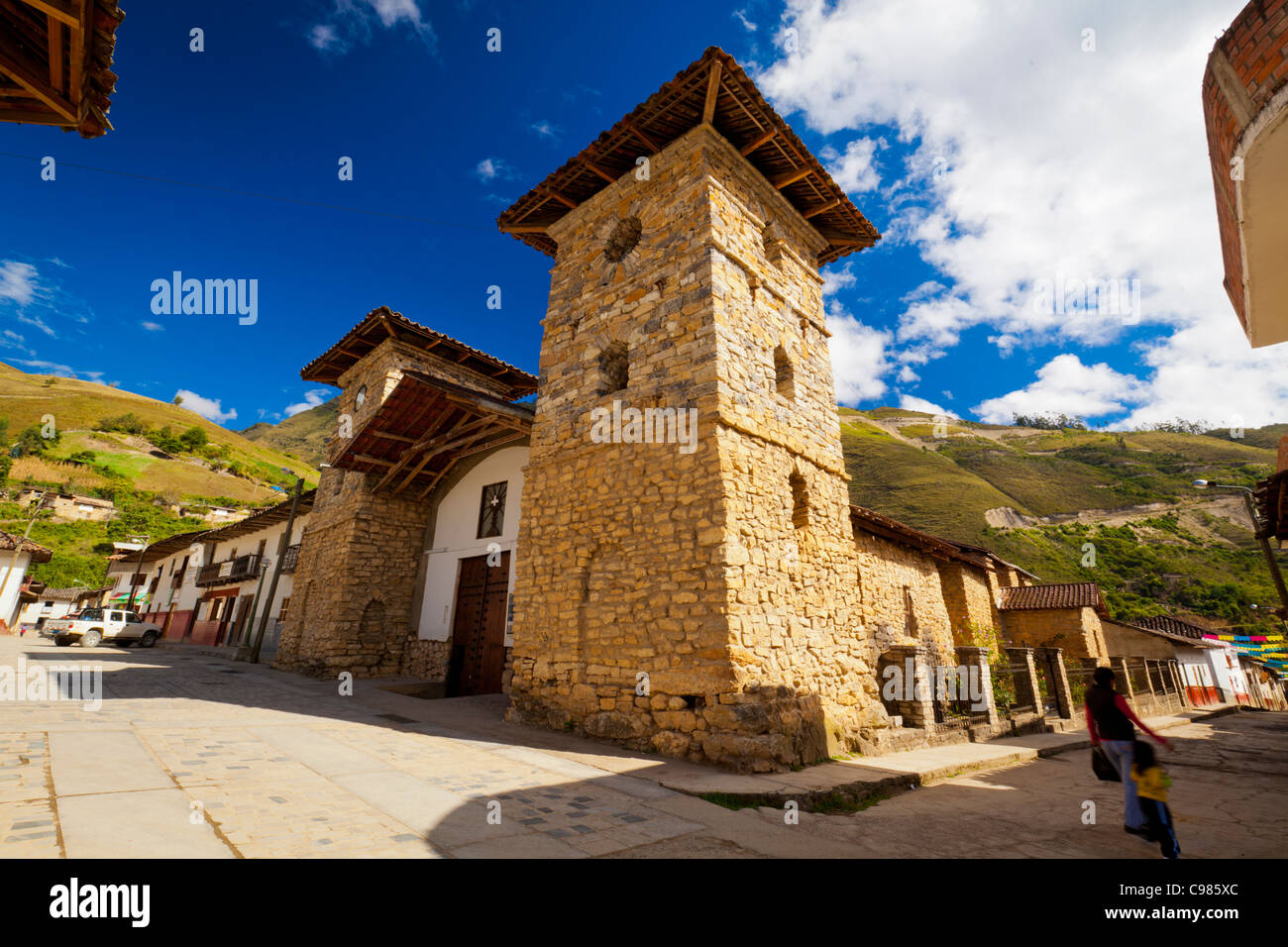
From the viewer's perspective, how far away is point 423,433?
44.8 feet

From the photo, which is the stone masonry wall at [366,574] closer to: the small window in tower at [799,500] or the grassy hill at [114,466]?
the small window in tower at [799,500]

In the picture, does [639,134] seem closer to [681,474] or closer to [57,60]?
[681,474]

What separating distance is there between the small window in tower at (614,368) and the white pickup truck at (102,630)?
23.2m

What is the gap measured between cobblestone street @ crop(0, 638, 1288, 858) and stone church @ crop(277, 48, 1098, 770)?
3.55 feet

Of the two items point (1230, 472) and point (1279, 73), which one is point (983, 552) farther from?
point (1230, 472)

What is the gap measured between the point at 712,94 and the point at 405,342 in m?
10.6

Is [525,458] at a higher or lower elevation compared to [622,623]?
higher

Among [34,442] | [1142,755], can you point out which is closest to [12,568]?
[1142,755]

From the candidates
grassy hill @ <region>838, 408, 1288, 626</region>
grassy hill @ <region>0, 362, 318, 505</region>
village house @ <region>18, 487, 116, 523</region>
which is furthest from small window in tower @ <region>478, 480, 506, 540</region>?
village house @ <region>18, 487, 116, 523</region>

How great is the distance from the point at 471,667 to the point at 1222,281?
43.4 ft

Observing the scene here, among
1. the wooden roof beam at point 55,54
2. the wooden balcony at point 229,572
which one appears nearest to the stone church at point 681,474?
the wooden roof beam at point 55,54

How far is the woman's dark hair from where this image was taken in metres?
4.04
